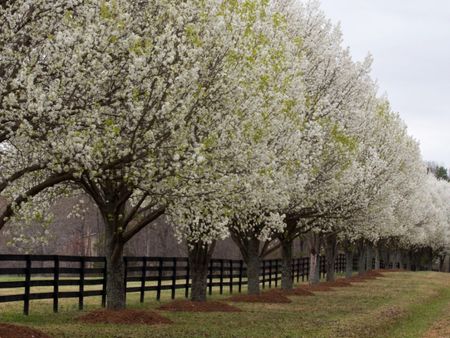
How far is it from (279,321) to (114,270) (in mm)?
5449

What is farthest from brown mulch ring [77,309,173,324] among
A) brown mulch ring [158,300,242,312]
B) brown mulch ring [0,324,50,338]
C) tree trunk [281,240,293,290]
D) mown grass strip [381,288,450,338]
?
tree trunk [281,240,293,290]

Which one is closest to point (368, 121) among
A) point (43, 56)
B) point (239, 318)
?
point (239, 318)

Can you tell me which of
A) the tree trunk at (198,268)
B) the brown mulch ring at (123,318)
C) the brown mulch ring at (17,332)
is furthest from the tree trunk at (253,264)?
the brown mulch ring at (17,332)

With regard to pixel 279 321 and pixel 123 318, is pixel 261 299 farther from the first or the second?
pixel 123 318

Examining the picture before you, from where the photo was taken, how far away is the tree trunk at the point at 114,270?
21.8m

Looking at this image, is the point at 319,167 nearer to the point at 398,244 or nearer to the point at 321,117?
the point at 321,117

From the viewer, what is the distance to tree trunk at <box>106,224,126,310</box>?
71.7ft

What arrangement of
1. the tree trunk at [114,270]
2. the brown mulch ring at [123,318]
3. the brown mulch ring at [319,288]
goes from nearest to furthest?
the brown mulch ring at [123,318]
the tree trunk at [114,270]
the brown mulch ring at [319,288]

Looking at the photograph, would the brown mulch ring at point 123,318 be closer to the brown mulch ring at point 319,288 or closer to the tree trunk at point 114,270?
the tree trunk at point 114,270

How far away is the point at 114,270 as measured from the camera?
72.4ft

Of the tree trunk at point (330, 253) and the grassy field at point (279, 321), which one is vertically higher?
the tree trunk at point (330, 253)

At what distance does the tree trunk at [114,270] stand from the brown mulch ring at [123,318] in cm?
129

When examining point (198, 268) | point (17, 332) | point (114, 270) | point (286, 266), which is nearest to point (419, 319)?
point (198, 268)

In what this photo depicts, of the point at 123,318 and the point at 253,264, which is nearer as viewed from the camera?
the point at 123,318
